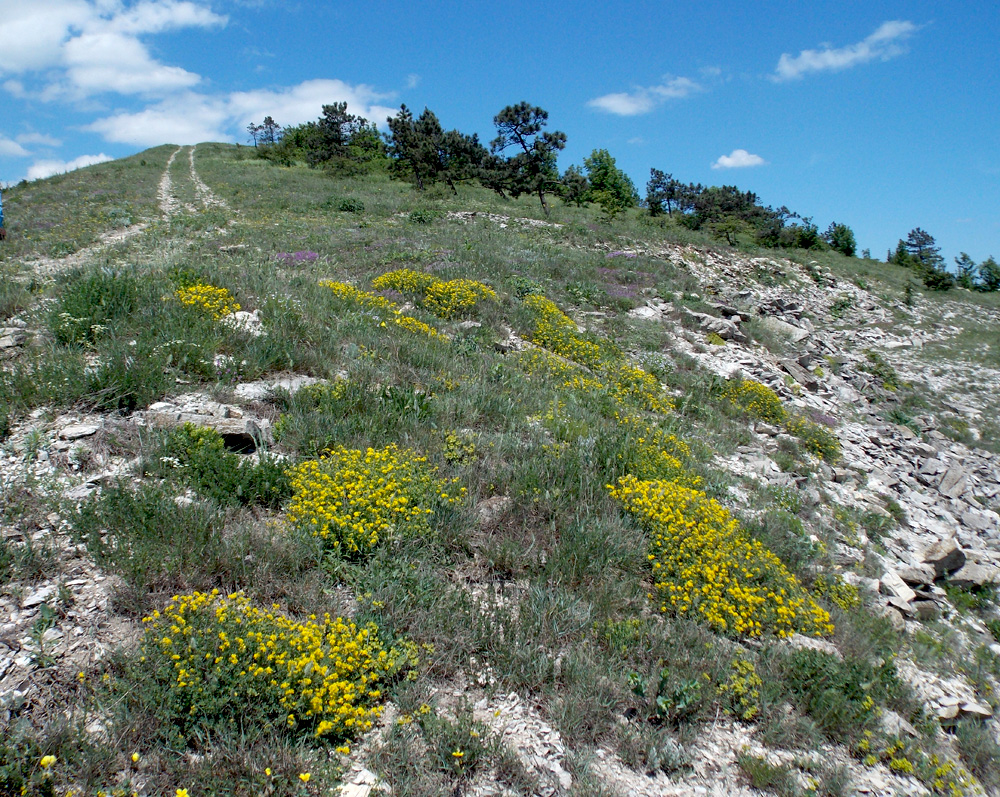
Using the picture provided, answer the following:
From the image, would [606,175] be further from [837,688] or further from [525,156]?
[837,688]

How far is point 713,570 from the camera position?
432 cm

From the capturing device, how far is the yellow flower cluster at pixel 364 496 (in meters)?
4.05

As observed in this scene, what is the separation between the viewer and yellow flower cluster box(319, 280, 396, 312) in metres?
9.76

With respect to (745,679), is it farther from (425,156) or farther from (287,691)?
(425,156)

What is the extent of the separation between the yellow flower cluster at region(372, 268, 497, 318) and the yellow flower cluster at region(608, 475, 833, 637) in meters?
6.63

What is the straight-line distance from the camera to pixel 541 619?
146 inches

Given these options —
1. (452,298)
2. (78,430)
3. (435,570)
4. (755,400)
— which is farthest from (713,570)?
(452,298)

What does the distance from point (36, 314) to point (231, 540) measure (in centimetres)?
577

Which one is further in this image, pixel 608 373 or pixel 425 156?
pixel 425 156

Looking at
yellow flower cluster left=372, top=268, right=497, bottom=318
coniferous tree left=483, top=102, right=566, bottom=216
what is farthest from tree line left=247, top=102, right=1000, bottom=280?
yellow flower cluster left=372, top=268, right=497, bottom=318

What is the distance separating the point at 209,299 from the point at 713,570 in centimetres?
694

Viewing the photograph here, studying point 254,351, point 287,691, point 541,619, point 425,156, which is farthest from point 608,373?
point 425,156

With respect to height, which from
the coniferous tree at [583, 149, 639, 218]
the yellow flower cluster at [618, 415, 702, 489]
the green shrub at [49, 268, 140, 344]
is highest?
the coniferous tree at [583, 149, 639, 218]

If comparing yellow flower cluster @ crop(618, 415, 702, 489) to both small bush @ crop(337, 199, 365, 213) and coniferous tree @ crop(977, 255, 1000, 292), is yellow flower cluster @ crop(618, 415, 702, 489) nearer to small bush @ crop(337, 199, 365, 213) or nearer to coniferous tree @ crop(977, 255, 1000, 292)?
small bush @ crop(337, 199, 365, 213)
